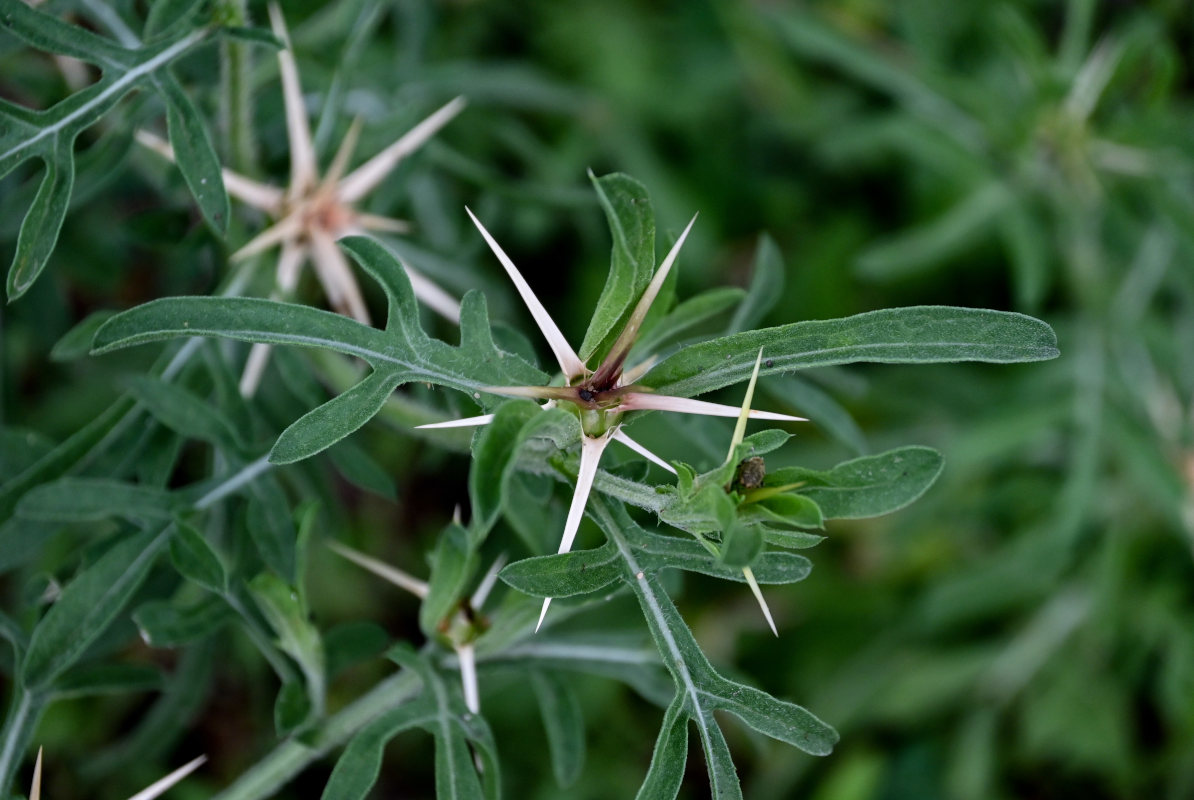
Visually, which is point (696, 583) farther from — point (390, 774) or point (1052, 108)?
point (1052, 108)

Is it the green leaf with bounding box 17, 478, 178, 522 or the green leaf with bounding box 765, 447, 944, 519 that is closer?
the green leaf with bounding box 765, 447, 944, 519

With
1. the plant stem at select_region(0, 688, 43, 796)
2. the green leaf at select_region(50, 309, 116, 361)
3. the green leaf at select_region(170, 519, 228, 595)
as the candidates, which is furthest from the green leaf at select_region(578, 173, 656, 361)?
the plant stem at select_region(0, 688, 43, 796)

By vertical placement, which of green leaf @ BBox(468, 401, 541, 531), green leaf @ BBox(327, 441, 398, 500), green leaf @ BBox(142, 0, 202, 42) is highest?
green leaf @ BBox(142, 0, 202, 42)

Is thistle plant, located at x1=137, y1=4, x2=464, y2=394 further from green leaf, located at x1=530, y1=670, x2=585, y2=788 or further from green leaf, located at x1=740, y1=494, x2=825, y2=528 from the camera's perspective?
green leaf, located at x1=740, y1=494, x2=825, y2=528

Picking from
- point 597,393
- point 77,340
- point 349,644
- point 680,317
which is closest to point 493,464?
point 597,393

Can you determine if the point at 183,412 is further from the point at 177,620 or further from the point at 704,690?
the point at 704,690

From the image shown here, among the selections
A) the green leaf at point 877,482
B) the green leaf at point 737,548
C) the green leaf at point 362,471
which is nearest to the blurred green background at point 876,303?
the green leaf at point 362,471

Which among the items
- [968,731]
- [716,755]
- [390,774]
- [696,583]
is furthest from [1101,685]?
[716,755]
